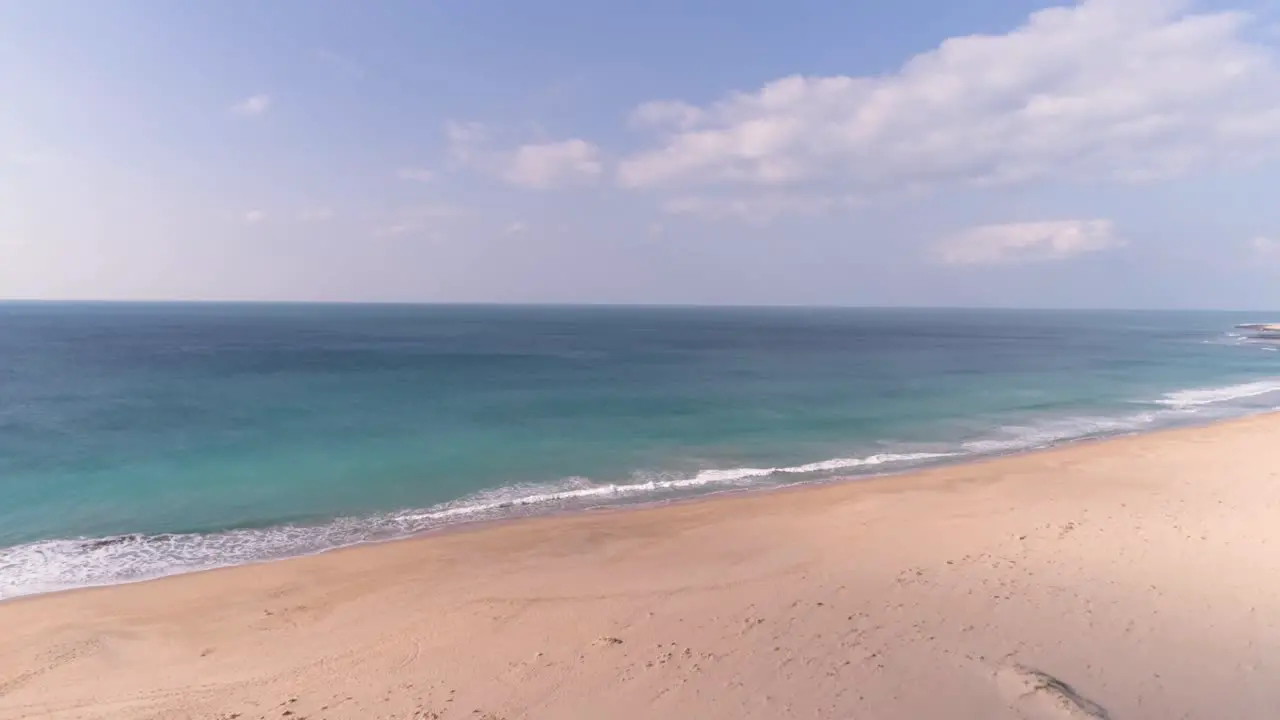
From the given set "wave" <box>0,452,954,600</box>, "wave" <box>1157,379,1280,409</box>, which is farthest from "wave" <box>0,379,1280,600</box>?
"wave" <box>1157,379,1280,409</box>

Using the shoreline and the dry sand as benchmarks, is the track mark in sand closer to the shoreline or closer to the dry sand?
the dry sand

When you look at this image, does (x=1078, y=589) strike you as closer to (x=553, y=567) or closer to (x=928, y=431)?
(x=553, y=567)

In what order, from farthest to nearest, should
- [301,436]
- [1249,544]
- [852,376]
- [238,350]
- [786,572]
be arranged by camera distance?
[238,350] < [852,376] < [301,436] < [1249,544] < [786,572]

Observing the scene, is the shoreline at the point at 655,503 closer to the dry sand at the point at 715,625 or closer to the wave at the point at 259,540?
the wave at the point at 259,540

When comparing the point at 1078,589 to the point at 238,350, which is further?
the point at 238,350

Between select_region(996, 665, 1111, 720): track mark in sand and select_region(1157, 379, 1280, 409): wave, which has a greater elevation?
select_region(1157, 379, 1280, 409): wave

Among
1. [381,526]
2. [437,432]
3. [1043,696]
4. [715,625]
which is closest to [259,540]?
[381,526]

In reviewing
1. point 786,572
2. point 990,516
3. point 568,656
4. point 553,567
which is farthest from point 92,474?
point 990,516

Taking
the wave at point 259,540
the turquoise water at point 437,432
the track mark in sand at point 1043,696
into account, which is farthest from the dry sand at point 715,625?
the turquoise water at point 437,432
